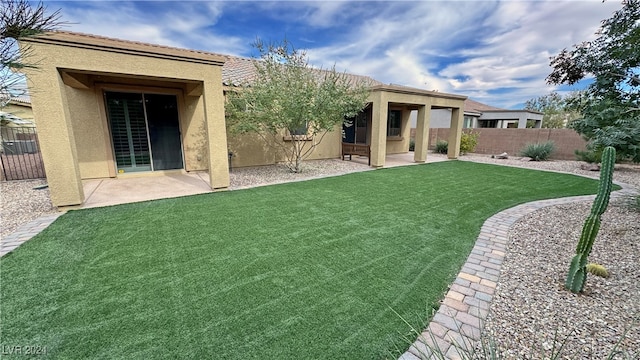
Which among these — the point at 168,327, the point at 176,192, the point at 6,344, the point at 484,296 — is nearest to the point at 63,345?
the point at 6,344

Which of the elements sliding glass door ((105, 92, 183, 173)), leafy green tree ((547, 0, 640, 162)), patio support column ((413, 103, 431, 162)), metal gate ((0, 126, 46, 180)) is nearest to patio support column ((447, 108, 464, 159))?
patio support column ((413, 103, 431, 162))

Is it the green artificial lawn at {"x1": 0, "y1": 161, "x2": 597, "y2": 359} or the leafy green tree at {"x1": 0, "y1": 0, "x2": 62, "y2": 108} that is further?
the leafy green tree at {"x1": 0, "y1": 0, "x2": 62, "y2": 108}

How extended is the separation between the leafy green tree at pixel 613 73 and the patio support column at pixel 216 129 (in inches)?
320

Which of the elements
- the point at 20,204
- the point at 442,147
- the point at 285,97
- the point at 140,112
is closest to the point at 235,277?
the point at 285,97

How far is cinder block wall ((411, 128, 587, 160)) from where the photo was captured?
13750mm

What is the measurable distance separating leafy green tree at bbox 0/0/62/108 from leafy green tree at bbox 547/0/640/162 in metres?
8.11

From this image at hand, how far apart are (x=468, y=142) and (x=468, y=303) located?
16.1 meters

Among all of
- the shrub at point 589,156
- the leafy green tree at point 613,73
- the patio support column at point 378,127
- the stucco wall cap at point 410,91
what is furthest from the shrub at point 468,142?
the leafy green tree at point 613,73

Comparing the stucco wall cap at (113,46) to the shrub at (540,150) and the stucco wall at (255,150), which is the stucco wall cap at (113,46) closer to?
the stucco wall at (255,150)

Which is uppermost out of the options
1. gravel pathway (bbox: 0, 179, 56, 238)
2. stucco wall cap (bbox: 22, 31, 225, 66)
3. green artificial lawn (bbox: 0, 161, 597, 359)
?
stucco wall cap (bbox: 22, 31, 225, 66)

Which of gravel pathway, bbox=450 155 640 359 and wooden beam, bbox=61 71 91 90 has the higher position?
wooden beam, bbox=61 71 91 90

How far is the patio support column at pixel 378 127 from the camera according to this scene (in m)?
10.5

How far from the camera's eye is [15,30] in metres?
2.52

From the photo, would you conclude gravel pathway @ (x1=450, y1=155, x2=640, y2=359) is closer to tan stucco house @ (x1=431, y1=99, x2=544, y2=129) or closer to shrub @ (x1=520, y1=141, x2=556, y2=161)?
shrub @ (x1=520, y1=141, x2=556, y2=161)
